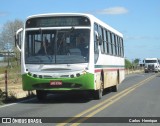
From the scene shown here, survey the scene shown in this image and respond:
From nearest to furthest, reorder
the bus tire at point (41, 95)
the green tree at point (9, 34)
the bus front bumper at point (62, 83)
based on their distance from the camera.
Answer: the bus front bumper at point (62, 83) → the bus tire at point (41, 95) → the green tree at point (9, 34)

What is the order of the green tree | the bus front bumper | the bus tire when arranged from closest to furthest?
the bus front bumper < the bus tire < the green tree

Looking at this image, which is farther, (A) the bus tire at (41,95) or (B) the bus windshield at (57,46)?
(A) the bus tire at (41,95)

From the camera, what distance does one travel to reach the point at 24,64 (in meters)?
17.2

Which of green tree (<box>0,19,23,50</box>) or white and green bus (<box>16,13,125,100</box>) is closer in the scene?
white and green bus (<box>16,13,125,100</box>)

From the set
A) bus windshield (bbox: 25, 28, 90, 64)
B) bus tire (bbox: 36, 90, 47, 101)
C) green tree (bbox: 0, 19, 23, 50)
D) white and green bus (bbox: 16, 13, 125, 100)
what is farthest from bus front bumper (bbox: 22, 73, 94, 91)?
green tree (bbox: 0, 19, 23, 50)

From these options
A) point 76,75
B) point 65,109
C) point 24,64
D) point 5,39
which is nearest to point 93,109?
point 65,109

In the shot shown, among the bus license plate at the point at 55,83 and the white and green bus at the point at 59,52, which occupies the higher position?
the white and green bus at the point at 59,52

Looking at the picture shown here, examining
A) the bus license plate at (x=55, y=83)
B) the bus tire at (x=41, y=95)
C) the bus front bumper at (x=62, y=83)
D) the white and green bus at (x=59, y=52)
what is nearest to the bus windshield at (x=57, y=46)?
the white and green bus at (x=59, y=52)

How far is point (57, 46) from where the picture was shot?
17.1m

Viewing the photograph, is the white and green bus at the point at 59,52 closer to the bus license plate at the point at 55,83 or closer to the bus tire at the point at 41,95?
the bus license plate at the point at 55,83

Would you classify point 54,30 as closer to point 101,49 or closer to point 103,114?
point 101,49

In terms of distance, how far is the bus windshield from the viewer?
55.5ft

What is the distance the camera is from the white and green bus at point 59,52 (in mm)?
16859

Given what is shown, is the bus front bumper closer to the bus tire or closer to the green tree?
the bus tire
